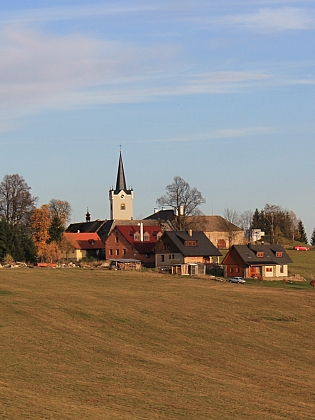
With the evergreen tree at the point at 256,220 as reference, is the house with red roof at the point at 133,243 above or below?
below

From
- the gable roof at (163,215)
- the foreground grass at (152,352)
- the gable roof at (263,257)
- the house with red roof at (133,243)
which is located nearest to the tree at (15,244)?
the house with red roof at (133,243)

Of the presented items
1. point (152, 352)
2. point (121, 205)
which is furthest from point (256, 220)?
point (152, 352)

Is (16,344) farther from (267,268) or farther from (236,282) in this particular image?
(267,268)

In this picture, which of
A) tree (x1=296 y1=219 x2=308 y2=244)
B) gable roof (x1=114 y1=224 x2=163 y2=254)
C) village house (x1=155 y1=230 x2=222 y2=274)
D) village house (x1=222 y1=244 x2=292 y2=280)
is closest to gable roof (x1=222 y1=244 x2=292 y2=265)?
village house (x1=222 y1=244 x2=292 y2=280)

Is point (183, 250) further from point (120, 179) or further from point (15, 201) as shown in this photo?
point (120, 179)

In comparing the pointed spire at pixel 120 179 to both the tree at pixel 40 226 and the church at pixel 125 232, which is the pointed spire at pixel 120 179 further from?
the tree at pixel 40 226

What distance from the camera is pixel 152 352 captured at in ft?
119

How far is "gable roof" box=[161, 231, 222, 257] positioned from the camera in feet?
299

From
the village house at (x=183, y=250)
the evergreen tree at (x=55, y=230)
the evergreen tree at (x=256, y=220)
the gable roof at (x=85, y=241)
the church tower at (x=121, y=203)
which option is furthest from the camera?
the evergreen tree at (x=256, y=220)

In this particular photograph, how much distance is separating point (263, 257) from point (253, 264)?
3017 mm

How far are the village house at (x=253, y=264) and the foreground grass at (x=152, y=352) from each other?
66.2 feet

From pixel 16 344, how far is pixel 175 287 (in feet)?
101

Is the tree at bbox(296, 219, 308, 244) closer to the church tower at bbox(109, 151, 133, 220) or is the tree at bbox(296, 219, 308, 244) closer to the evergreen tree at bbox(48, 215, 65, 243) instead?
the church tower at bbox(109, 151, 133, 220)

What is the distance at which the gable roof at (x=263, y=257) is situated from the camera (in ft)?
281
